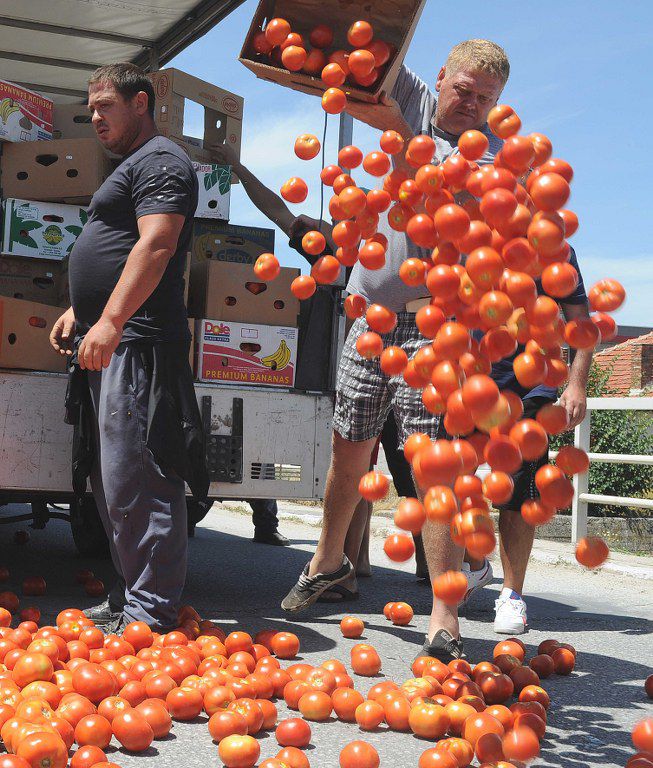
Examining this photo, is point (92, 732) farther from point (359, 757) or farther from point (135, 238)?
point (135, 238)

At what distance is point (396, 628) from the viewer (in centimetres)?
455

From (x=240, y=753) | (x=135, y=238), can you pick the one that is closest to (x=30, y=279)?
(x=135, y=238)

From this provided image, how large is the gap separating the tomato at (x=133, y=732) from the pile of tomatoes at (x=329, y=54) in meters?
1.97

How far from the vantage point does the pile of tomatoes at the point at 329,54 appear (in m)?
3.21

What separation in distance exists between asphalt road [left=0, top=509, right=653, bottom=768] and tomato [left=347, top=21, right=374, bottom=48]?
2.29 m

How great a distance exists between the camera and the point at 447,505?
7.97 feet

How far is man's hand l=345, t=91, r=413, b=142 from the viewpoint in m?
3.31

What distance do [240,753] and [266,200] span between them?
3.77m

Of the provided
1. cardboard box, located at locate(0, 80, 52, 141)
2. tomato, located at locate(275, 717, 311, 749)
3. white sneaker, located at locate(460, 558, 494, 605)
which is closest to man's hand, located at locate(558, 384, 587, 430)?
Result: white sneaker, located at locate(460, 558, 494, 605)

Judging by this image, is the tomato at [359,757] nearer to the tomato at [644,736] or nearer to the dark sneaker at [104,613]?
the tomato at [644,736]

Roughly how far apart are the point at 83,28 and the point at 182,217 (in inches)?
175

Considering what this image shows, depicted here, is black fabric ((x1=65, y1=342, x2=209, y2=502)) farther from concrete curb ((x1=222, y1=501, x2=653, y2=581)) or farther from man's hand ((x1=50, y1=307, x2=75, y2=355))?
concrete curb ((x1=222, y1=501, x2=653, y2=581))

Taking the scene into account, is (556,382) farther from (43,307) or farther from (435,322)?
(43,307)

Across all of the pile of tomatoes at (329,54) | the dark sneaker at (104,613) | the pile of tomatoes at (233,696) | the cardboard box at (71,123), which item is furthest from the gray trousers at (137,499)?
the cardboard box at (71,123)
